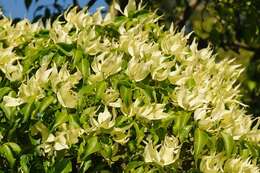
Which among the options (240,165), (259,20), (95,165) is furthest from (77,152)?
(259,20)

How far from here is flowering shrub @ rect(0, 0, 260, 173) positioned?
2.58m

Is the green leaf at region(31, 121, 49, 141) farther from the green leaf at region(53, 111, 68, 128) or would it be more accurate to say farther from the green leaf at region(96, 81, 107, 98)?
the green leaf at region(96, 81, 107, 98)

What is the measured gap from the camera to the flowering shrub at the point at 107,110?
8.48 feet

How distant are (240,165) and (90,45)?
2.46 feet

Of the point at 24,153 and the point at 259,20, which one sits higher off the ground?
the point at 24,153

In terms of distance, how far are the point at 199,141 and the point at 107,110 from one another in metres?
0.36

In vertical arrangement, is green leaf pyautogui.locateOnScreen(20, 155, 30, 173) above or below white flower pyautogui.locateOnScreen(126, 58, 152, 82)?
below

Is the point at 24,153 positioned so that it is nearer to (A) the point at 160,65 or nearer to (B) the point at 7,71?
(B) the point at 7,71

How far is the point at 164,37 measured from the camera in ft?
10.6

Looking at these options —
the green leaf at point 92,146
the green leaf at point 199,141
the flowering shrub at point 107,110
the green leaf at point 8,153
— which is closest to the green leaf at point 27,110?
the flowering shrub at point 107,110

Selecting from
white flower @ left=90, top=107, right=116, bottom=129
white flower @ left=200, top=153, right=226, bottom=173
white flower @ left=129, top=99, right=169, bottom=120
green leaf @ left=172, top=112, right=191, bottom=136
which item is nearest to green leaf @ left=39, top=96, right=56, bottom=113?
white flower @ left=90, top=107, right=116, bottom=129

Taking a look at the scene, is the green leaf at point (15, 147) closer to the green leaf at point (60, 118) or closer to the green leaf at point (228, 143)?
the green leaf at point (60, 118)

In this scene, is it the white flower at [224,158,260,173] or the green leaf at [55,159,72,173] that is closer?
the green leaf at [55,159,72,173]

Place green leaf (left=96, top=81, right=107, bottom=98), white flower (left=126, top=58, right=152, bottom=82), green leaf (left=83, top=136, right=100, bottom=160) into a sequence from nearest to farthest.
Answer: green leaf (left=83, top=136, right=100, bottom=160), green leaf (left=96, top=81, right=107, bottom=98), white flower (left=126, top=58, right=152, bottom=82)
